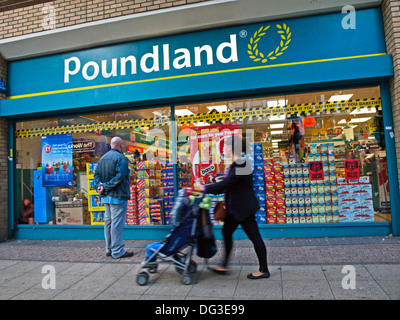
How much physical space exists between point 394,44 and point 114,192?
17.6 ft

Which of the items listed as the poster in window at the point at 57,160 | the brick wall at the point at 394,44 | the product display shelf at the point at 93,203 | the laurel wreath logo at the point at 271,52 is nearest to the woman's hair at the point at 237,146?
the laurel wreath logo at the point at 271,52

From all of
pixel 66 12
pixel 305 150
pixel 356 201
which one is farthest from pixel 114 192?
pixel 356 201

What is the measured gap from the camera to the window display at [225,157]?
232 inches

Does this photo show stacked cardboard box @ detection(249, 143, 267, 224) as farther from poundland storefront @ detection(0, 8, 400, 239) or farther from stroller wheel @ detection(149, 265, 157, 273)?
stroller wheel @ detection(149, 265, 157, 273)

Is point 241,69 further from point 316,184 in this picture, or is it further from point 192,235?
point 192,235

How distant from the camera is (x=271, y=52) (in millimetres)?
5883

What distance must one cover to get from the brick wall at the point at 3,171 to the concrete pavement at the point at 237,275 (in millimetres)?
1346

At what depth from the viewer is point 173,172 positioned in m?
6.45

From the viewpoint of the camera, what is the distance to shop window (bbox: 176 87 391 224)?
582 cm

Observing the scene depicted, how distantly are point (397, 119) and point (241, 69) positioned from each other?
9.51 ft

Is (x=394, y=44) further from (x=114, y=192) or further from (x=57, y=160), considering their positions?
(x=57, y=160)

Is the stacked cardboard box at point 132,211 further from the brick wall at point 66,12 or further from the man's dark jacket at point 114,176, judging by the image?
the brick wall at point 66,12

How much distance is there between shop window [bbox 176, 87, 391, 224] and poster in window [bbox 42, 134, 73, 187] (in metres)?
2.71

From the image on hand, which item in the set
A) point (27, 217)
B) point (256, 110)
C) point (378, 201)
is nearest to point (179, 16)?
point (256, 110)
